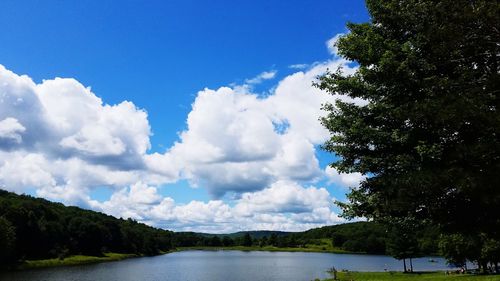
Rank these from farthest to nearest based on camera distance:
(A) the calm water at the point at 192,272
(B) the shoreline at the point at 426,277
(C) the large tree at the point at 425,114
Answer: (A) the calm water at the point at 192,272 < (B) the shoreline at the point at 426,277 < (C) the large tree at the point at 425,114

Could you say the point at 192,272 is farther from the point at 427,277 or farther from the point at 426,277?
the point at 427,277

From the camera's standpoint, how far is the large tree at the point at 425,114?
53.8 feet

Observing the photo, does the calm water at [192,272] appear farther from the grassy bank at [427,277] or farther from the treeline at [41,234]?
the grassy bank at [427,277]

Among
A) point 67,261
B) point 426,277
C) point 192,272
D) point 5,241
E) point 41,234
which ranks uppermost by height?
point 41,234

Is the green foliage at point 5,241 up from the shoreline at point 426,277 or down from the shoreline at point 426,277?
up

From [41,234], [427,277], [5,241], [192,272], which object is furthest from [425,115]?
[41,234]

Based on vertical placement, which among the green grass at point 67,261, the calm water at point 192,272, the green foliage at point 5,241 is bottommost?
the calm water at point 192,272

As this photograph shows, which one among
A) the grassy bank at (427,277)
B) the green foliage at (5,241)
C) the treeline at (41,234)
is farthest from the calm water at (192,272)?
the grassy bank at (427,277)

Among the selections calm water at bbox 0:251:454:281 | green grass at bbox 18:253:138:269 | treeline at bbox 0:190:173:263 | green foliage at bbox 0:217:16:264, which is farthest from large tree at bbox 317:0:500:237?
green grass at bbox 18:253:138:269

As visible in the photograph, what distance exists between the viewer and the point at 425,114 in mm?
17047

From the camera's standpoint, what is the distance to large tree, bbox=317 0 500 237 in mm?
16406

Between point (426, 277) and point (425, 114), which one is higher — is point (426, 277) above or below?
below

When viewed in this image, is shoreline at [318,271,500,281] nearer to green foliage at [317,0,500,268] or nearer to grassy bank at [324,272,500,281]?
grassy bank at [324,272,500,281]

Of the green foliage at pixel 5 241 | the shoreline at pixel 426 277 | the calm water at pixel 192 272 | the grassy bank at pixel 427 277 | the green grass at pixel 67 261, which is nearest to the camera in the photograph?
the grassy bank at pixel 427 277
